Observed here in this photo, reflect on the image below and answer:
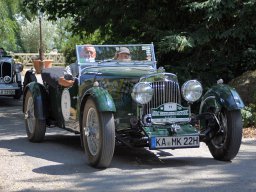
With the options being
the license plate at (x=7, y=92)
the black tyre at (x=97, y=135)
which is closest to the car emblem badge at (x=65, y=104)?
the black tyre at (x=97, y=135)

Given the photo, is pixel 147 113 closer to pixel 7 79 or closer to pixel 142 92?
pixel 142 92

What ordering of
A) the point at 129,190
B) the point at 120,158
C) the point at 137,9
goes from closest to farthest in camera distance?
1. the point at 129,190
2. the point at 120,158
3. the point at 137,9

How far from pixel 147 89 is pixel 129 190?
5.30 ft

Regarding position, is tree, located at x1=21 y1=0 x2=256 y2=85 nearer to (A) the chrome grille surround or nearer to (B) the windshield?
(B) the windshield

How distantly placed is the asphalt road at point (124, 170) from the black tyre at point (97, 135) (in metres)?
0.16

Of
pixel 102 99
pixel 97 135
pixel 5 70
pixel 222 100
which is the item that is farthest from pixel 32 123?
pixel 5 70

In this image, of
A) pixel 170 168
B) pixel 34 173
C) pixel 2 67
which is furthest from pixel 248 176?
pixel 2 67

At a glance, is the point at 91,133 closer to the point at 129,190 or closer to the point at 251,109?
the point at 129,190

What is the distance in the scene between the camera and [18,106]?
633 inches

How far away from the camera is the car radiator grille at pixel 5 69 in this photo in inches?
649

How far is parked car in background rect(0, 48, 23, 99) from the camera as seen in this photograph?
16.3 m

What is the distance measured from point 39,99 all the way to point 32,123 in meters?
0.46

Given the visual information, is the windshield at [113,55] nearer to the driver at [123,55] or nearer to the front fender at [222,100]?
the driver at [123,55]

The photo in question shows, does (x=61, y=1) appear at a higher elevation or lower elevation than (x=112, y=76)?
higher
